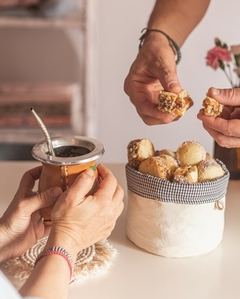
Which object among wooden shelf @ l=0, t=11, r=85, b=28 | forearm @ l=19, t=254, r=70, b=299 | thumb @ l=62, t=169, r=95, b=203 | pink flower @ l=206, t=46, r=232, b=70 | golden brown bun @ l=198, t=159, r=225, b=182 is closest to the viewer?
forearm @ l=19, t=254, r=70, b=299

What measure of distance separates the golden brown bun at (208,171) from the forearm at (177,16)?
1.95ft

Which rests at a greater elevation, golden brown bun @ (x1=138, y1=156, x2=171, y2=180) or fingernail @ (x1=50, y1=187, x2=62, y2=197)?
golden brown bun @ (x1=138, y1=156, x2=171, y2=180)

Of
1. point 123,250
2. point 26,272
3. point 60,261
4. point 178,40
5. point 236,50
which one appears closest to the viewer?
point 60,261

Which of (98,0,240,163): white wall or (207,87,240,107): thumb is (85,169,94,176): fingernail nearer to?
(207,87,240,107): thumb

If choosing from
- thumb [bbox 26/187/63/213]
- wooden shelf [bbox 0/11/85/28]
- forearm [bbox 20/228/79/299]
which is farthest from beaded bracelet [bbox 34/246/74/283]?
wooden shelf [bbox 0/11/85/28]

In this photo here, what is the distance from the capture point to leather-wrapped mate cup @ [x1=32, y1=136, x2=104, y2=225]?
912 millimetres

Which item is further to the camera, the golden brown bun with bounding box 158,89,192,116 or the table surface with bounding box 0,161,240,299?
the golden brown bun with bounding box 158,89,192,116

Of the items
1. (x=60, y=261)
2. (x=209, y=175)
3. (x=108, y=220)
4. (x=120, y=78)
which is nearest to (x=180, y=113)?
(x=209, y=175)

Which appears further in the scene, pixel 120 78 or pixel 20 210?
pixel 120 78

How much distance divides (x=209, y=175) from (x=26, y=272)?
1.25 ft

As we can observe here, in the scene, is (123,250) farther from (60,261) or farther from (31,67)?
(31,67)

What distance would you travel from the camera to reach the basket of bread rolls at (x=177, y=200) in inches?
38.4

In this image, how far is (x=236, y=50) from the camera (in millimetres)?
1328

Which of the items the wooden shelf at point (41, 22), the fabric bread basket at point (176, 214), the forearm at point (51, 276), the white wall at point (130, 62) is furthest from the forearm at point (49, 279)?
the white wall at point (130, 62)
